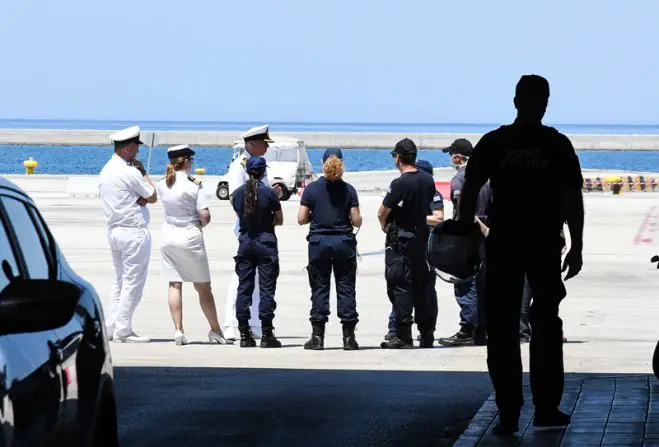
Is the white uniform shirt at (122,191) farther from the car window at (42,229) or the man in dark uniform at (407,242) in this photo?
the car window at (42,229)

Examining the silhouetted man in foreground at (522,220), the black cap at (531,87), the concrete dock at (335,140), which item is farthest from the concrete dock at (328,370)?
the concrete dock at (335,140)

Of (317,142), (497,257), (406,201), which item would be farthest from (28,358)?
(317,142)

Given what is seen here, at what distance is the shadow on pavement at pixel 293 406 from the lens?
912cm

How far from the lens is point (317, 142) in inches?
6900

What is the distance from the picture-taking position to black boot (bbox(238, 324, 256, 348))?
45.5ft

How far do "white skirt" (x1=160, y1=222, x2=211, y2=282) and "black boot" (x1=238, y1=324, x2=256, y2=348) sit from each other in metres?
0.55

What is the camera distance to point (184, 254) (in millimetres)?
13969

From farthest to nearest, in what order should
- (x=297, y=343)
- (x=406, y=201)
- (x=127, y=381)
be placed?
(x=297, y=343), (x=406, y=201), (x=127, y=381)

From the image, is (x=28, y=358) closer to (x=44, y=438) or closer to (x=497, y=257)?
(x=44, y=438)

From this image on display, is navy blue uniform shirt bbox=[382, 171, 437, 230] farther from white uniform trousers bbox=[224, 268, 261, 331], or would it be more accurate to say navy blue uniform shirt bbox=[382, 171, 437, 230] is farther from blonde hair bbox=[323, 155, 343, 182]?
white uniform trousers bbox=[224, 268, 261, 331]

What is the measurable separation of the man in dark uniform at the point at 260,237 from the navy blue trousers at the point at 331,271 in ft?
1.23

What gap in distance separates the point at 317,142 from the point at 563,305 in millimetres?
158085

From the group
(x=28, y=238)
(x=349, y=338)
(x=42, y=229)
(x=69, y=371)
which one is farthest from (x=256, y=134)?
(x=69, y=371)

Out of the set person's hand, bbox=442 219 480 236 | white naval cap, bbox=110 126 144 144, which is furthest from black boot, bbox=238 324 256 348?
person's hand, bbox=442 219 480 236
